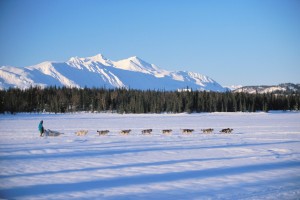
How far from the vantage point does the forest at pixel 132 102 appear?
10846 centimetres

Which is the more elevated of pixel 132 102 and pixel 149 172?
pixel 132 102

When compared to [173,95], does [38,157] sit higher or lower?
lower

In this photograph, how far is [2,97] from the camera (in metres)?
107

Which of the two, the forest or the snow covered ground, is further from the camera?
the forest

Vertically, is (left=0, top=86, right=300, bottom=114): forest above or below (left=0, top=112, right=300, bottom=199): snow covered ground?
above

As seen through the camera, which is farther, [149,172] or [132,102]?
[132,102]

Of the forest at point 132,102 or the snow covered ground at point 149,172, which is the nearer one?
the snow covered ground at point 149,172

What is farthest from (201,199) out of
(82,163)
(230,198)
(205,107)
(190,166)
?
(205,107)

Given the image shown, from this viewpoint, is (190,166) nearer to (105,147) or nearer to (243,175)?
(243,175)

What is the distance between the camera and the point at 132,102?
11169 centimetres

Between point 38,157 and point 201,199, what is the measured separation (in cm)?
1119

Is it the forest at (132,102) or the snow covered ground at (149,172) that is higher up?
the forest at (132,102)

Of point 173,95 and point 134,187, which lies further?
point 173,95

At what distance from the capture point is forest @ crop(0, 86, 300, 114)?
10846 centimetres
